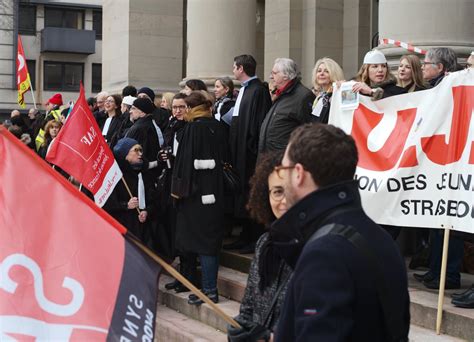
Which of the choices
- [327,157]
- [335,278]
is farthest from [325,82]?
[335,278]

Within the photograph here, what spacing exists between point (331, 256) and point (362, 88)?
15.7 ft

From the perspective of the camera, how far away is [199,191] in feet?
27.6

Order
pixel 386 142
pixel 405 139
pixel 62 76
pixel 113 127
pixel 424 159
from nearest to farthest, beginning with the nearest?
1. pixel 424 159
2. pixel 405 139
3. pixel 386 142
4. pixel 113 127
5. pixel 62 76

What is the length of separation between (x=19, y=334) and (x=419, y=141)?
4200mm

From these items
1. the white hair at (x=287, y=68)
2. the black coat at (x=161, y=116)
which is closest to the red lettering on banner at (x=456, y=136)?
the white hair at (x=287, y=68)

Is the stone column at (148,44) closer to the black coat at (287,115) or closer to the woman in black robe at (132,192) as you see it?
the woman in black robe at (132,192)

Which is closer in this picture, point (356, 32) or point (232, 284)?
point (232, 284)

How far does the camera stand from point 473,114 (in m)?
6.64

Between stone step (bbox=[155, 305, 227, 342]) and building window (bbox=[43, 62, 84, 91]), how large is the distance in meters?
40.3

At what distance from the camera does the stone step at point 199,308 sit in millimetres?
8062

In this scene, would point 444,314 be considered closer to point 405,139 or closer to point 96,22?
point 405,139

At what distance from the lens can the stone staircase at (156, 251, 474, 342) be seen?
6539mm

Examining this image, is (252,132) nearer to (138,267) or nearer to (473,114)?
(473,114)

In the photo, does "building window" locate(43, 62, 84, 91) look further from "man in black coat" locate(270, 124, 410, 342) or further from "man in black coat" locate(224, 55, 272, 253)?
"man in black coat" locate(270, 124, 410, 342)
